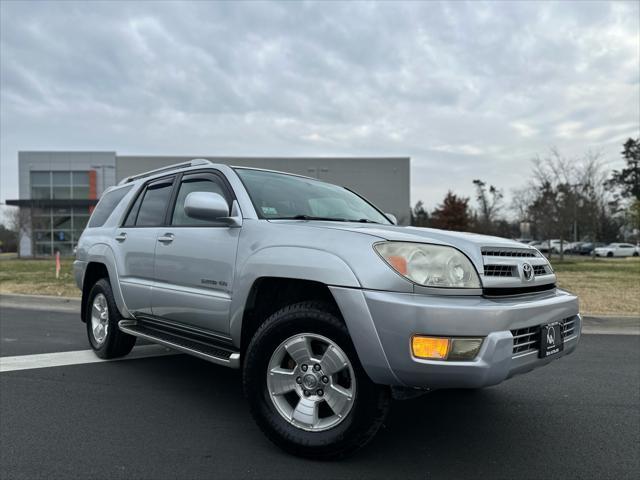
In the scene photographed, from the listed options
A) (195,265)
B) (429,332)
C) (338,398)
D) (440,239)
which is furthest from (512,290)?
(195,265)

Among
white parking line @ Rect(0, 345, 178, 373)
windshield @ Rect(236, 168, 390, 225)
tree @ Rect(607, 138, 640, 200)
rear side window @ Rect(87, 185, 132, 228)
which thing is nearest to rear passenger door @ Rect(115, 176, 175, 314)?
rear side window @ Rect(87, 185, 132, 228)

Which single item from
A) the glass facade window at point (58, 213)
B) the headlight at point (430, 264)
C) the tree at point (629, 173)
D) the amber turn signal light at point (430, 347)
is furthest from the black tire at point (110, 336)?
the tree at point (629, 173)

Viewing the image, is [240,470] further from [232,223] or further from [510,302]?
[510,302]

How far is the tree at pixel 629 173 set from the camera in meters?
70.6

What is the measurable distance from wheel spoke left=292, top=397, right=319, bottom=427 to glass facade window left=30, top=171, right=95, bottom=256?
131ft

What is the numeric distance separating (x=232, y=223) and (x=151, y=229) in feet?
3.97

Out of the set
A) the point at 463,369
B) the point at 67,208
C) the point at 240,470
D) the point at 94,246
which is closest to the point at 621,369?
the point at 463,369

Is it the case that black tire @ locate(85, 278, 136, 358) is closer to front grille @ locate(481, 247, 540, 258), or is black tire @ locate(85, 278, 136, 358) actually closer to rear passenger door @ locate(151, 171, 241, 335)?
rear passenger door @ locate(151, 171, 241, 335)

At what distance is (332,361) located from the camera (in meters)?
2.77

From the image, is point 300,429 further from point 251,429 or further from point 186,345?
point 186,345

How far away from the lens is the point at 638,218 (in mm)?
42344

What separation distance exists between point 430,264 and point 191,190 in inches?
88.7

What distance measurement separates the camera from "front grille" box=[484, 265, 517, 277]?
2.70 m

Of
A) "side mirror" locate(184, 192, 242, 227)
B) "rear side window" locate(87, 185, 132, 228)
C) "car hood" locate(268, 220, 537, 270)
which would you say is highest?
"rear side window" locate(87, 185, 132, 228)
